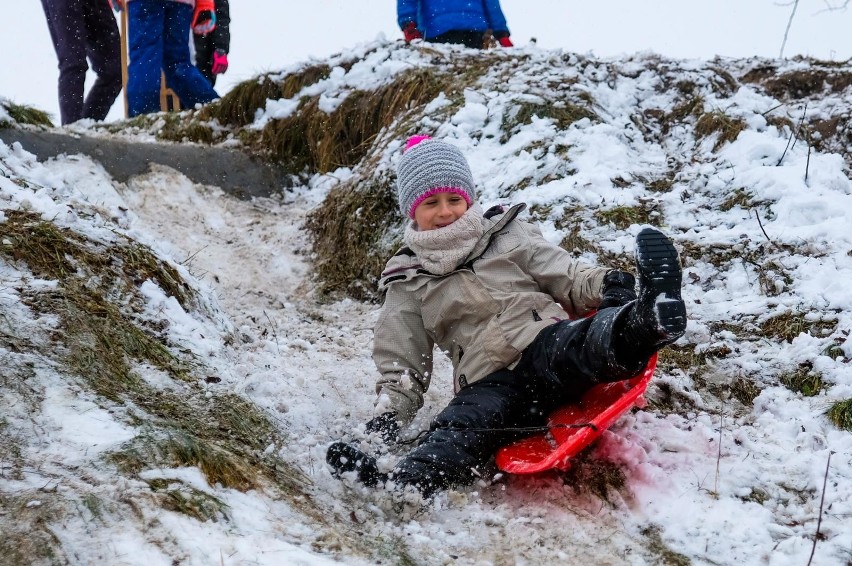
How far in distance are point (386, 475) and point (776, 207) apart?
307cm

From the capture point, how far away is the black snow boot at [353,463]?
8.72 ft

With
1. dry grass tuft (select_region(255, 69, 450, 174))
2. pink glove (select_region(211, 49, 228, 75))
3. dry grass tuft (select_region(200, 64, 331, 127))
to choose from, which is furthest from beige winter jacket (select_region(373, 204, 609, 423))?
pink glove (select_region(211, 49, 228, 75))

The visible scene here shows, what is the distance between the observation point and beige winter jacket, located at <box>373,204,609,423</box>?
316cm

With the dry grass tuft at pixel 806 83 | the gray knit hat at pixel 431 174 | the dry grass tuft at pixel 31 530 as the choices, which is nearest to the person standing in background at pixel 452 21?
the dry grass tuft at pixel 806 83

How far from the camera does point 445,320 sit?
3.34 meters

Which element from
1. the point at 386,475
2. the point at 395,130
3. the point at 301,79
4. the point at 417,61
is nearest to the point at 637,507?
the point at 386,475

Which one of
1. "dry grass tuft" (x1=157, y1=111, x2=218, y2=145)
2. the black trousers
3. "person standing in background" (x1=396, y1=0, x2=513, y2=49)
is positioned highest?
"person standing in background" (x1=396, y1=0, x2=513, y2=49)

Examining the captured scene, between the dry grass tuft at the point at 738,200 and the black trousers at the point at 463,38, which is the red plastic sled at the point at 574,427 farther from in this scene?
the black trousers at the point at 463,38

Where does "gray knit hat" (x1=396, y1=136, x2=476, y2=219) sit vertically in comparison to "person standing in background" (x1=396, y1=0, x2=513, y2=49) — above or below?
below

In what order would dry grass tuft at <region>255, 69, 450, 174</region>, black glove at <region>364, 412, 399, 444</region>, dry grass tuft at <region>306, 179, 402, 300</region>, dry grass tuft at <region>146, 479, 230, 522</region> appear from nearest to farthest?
dry grass tuft at <region>146, 479, 230, 522</region> < black glove at <region>364, 412, 399, 444</region> < dry grass tuft at <region>306, 179, 402, 300</region> < dry grass tuft at <region>255, 69, 450, 174</region>

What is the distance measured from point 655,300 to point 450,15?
6.69m

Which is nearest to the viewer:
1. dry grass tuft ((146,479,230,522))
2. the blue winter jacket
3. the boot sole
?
dry grass tuft ((146,479,230,522))

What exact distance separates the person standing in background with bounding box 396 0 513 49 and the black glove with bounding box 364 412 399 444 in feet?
20.1

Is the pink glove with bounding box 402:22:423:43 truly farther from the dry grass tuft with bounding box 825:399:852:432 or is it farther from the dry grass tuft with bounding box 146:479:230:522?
the dry grass tuft with bounding box 146:479:230:522
